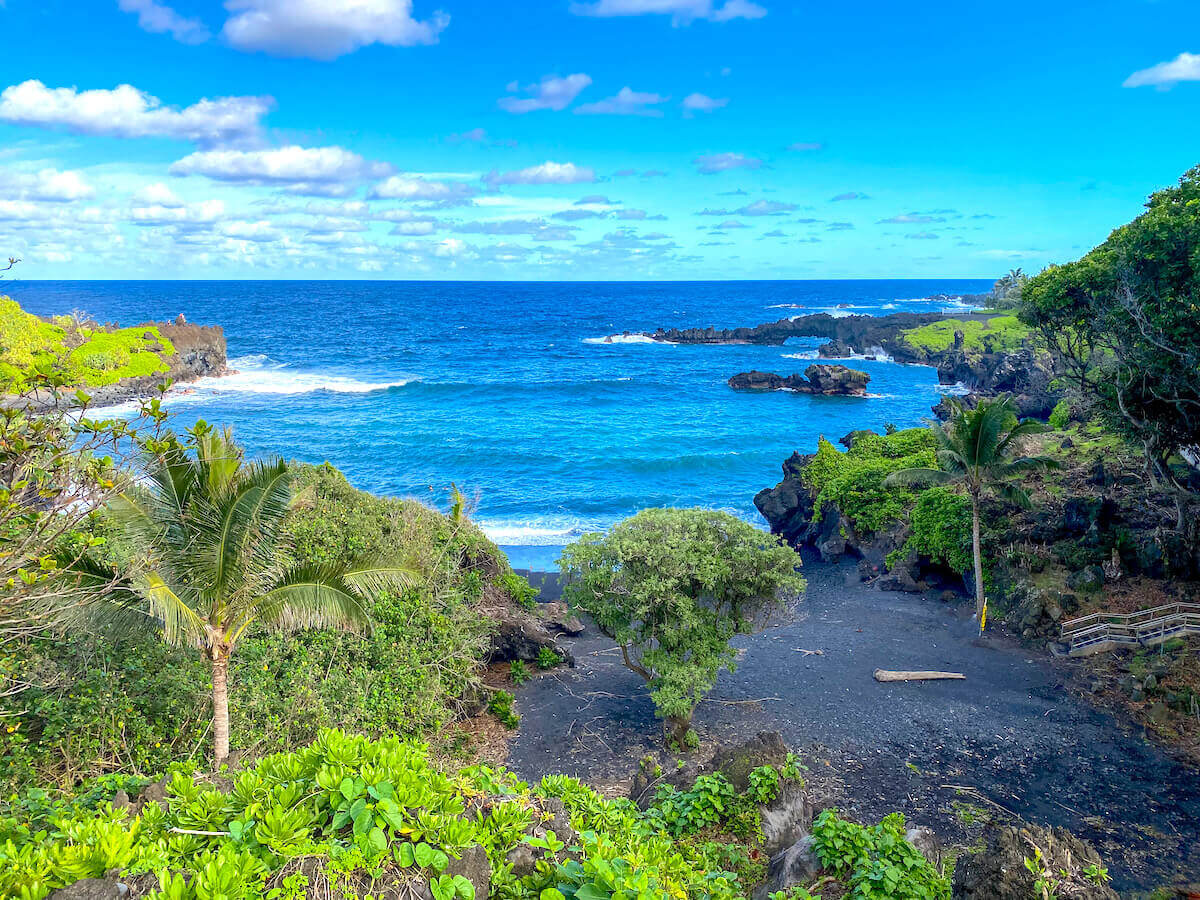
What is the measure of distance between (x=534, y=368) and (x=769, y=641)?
6117 centimetres

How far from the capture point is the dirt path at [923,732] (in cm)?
1272

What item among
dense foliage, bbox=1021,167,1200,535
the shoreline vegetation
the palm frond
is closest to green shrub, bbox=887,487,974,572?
the shoreline vegetation

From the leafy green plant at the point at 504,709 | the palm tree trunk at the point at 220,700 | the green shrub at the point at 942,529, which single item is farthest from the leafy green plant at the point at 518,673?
the green shrub at the point at 942,529

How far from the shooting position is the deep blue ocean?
127ft

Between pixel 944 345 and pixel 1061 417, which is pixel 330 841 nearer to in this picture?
pixel 1061 417

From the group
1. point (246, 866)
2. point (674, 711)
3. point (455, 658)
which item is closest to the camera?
point (246, 866)

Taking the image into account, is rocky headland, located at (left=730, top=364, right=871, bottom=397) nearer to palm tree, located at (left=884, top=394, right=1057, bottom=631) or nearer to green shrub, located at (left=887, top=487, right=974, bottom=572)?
green shrub, located at (left=887, top=487, right=974, bottom=572)

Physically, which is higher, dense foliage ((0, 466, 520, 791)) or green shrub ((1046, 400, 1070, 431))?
green shrub ((1046, 400, 1070, 431))

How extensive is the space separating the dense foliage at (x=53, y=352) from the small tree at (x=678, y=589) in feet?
32.3

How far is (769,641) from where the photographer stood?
72.3 feet

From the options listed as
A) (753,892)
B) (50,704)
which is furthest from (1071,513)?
(50,704)

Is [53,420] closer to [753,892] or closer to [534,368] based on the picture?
[753,892]

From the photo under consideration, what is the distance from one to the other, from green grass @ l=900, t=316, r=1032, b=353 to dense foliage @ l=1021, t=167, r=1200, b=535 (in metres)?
45.1

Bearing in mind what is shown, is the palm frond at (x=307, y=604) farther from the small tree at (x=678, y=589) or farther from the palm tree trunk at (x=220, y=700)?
the small tree at (x=678, y=589)
